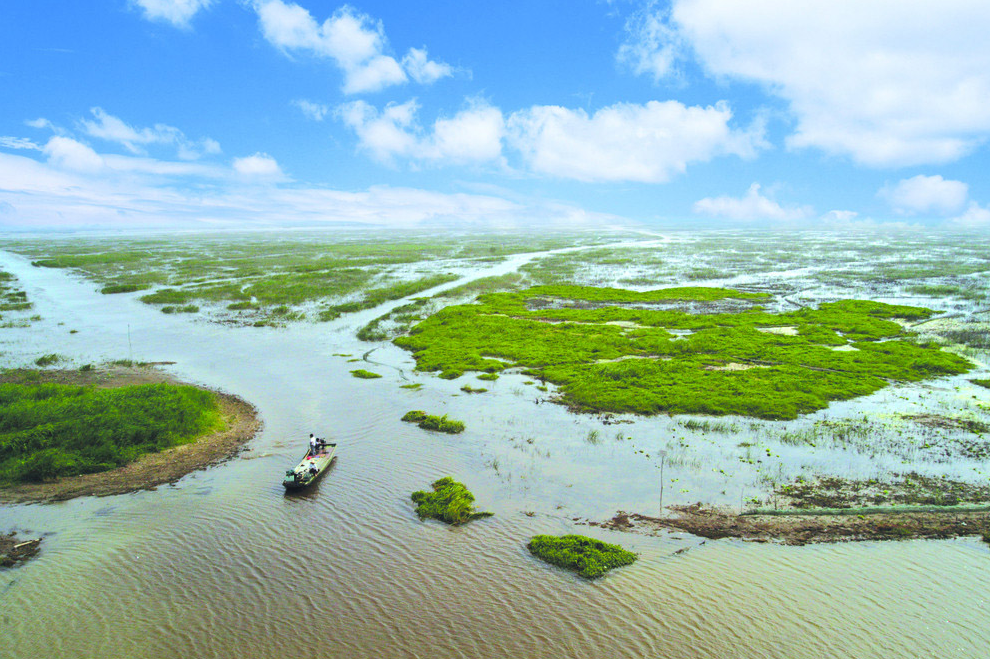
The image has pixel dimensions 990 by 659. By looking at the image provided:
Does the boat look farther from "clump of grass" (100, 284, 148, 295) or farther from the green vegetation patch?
"clump of grass" (100, 284, 148, 295)

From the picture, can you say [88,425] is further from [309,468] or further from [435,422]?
[435,422]

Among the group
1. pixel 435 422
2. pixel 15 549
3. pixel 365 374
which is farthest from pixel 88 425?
pixel 435 422

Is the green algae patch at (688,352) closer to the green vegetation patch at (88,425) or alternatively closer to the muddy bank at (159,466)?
the muddy bank at (159,466)

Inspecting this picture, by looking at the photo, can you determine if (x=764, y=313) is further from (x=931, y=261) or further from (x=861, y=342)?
(x=931, y=261)

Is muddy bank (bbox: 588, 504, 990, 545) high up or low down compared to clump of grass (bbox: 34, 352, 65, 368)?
down

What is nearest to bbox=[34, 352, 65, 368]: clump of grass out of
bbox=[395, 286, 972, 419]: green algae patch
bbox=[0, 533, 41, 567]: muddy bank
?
bbox=[395, 286, 972, 419]: green algae patch

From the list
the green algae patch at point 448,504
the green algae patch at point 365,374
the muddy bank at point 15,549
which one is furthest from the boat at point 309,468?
the green algae patch at point 365,374
